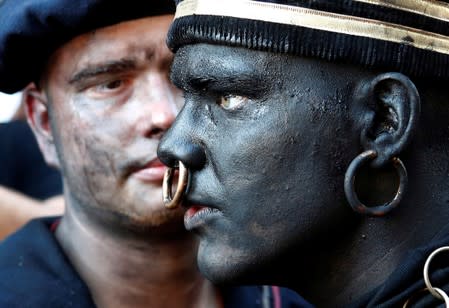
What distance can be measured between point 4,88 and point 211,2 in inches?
52.9

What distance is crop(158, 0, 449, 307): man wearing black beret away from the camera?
2.52 meters

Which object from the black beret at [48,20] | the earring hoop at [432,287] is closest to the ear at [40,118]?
the black beret at [48,20]

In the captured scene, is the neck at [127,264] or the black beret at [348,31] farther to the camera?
the neck at [127,264]

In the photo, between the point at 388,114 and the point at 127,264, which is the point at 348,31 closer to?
the point at 388,114

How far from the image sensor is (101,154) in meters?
3.64

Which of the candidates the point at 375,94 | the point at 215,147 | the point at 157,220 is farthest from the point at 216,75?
the point at 157,220

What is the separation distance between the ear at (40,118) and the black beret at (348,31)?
1.47m

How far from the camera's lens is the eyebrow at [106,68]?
363 centimetres

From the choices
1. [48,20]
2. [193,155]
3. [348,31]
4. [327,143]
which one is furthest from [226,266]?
[48,20]

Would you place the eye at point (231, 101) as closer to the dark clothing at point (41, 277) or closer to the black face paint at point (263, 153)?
the black face paint at point (263, 153)

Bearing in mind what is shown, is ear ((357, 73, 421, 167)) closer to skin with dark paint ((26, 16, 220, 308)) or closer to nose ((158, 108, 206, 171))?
nose ((158, 108, 206, 171))

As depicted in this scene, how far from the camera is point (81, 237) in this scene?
12.4 feet

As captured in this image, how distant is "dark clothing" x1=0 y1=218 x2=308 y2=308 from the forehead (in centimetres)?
63

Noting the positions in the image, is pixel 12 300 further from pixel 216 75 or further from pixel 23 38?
pixel 216 75
